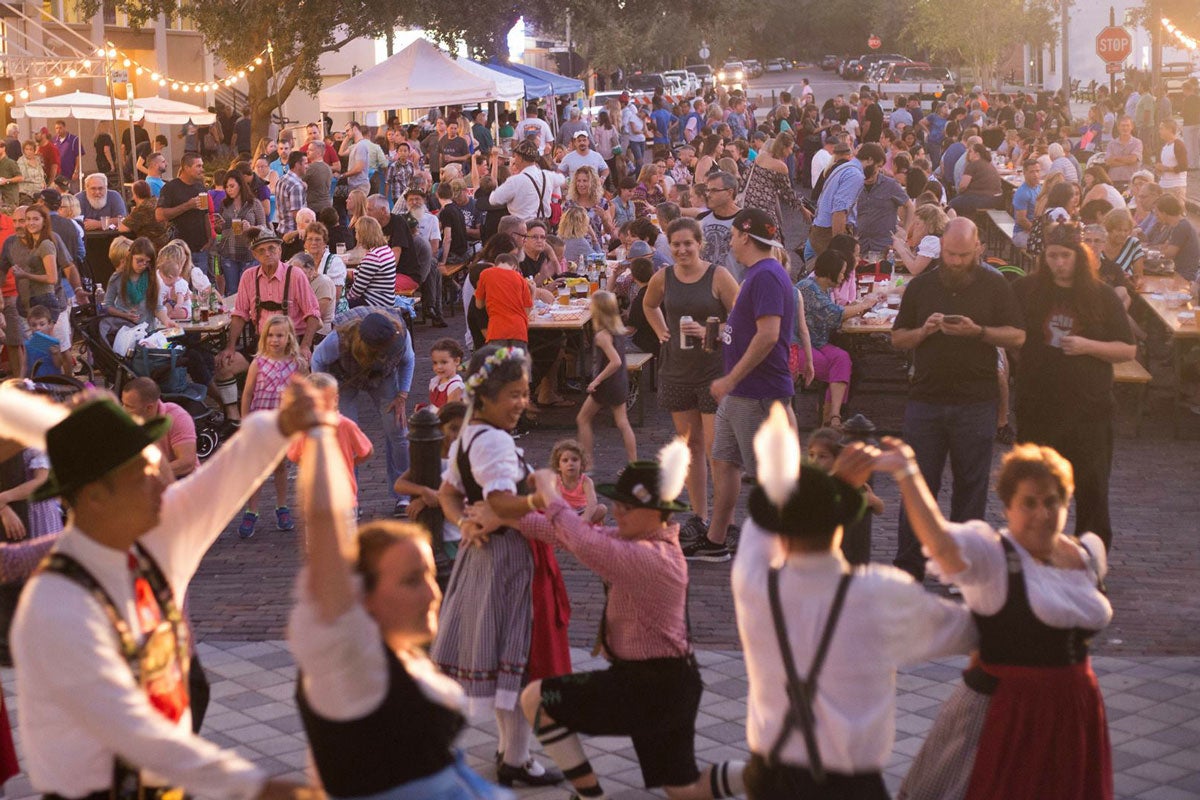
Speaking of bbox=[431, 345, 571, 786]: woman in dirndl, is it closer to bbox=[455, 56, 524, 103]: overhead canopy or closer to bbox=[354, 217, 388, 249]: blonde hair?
bbox=[354, 217, 388, 249]: blonde hair

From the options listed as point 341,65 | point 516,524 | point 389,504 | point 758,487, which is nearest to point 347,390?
point 389,504

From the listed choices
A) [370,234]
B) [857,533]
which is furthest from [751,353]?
[370,234]

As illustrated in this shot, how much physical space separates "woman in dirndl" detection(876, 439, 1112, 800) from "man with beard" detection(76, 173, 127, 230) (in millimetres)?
15937

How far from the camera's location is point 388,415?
10.5 m

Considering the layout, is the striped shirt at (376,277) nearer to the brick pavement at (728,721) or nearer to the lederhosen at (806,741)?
the brick pavement at (728,721)

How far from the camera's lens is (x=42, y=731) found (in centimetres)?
356

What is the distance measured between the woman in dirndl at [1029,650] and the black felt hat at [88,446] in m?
1.99

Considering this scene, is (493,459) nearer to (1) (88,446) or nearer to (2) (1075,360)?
(1) (88,446)

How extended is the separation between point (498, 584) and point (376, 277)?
8.09 m

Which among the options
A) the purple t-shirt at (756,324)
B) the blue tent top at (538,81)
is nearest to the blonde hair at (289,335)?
the purple t-shirt at (756,324)

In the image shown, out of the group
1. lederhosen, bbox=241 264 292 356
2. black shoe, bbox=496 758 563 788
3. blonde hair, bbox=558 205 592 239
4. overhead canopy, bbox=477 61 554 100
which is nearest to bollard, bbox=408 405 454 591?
black shoe, bbox=496 758 563 788

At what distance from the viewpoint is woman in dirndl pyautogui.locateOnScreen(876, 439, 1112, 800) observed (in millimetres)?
4297

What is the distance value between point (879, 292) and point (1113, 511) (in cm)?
405

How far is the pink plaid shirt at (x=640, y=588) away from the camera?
17.5ft
